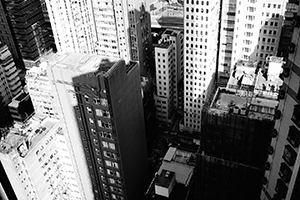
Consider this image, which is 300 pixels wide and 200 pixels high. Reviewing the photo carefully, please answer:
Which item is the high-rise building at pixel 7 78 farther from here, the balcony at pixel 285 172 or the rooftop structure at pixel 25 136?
the balcony at pixel 285 172

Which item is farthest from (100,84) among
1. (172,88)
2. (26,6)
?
(26,6)

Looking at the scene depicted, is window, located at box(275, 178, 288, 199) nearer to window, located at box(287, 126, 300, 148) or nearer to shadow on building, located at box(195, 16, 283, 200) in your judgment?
window, located at box(287, 126, 300, 148)

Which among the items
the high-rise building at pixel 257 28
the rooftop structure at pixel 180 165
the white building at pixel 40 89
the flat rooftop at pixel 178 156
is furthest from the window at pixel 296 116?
the white building at pixel 40 89

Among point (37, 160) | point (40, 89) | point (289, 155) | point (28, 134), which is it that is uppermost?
point (289, 155)

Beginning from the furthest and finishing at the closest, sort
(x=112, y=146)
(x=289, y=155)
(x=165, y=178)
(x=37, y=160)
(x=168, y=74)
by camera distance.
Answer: (x=168, y=74) < (x=165, y=178) < (x=37, y=160) < (x=112, y=146) < (x=289, y=155)

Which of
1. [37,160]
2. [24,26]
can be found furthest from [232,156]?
[24,26]

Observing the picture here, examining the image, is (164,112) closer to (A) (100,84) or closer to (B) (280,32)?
(B) (280,32)

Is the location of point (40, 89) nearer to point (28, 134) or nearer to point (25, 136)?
point (28, 134)
